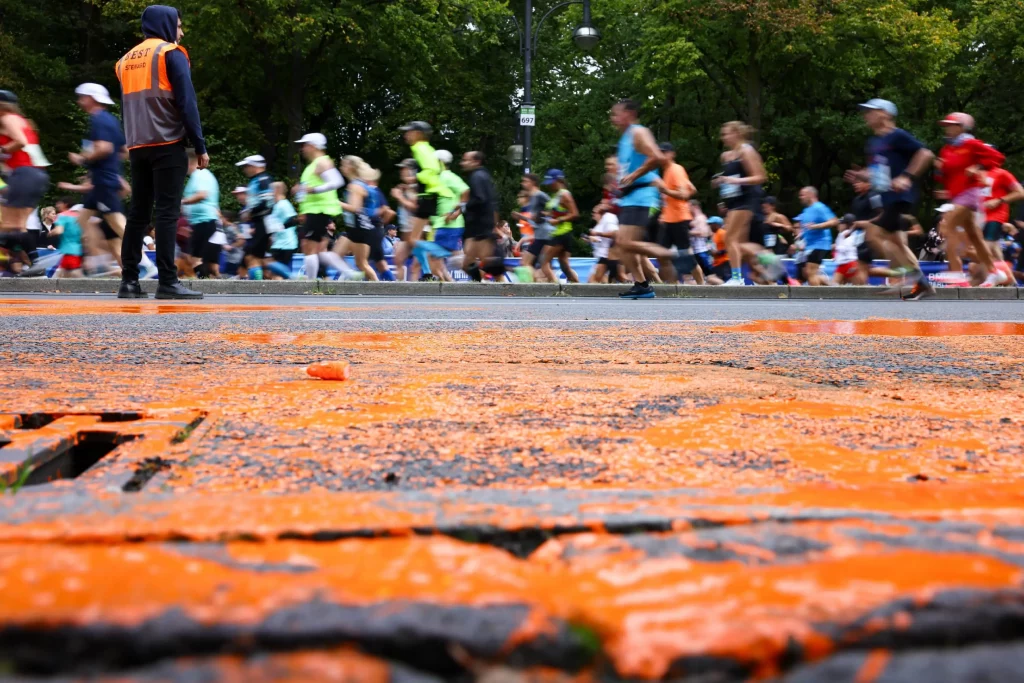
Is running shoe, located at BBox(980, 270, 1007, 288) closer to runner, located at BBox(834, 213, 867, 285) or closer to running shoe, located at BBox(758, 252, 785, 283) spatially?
runner, located at BBox(834, 213, 867, 285)

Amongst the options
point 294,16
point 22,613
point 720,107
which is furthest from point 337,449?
point 720,107

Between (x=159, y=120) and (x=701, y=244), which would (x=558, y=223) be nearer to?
(x=701, y=244)

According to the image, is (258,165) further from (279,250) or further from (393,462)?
(393,462)

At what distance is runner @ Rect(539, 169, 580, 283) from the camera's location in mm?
14742

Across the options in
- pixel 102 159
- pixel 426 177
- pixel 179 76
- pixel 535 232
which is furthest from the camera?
pixel 535 232

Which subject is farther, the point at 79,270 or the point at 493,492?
the point at 79,270

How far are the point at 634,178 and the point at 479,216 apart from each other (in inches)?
147

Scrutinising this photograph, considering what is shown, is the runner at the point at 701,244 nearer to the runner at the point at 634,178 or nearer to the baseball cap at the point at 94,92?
the runner at the point at 634,178

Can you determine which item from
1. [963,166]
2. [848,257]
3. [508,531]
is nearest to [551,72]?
[848,257]

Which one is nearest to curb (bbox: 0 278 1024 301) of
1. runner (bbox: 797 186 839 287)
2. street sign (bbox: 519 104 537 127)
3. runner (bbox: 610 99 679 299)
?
runner (bbox: 797 186 839 287)

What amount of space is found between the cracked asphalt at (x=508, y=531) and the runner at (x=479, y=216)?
10.9 meters

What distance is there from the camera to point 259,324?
571 centimetres

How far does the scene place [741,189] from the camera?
12352mm

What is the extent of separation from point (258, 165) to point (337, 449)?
1254cm
